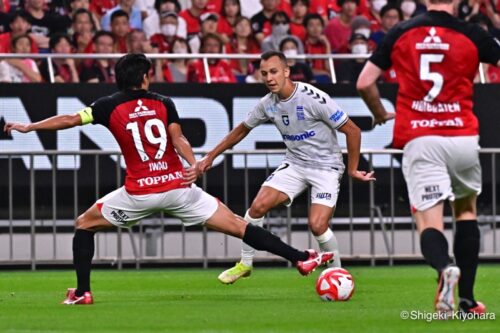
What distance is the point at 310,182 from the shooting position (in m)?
12.7

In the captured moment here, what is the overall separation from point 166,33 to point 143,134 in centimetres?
795

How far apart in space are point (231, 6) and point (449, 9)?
10946 mm

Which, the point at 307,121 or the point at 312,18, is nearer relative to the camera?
the point at 307,121

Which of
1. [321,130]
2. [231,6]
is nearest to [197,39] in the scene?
[231,6]

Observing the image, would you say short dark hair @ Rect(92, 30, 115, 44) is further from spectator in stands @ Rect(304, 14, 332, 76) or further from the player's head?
the player's head

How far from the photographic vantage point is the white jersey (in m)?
12.3

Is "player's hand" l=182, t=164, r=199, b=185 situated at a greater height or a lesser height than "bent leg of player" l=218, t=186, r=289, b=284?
greater

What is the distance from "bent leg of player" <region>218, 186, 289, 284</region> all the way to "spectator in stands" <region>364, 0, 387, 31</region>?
799 cm

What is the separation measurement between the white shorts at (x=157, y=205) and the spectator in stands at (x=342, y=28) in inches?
343

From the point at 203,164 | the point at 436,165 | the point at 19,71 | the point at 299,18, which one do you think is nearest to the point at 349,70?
the point at 299,18

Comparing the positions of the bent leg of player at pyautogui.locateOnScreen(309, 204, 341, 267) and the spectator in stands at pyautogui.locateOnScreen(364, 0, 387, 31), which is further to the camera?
the spectator in stands at pyautogui.locateOnScreen(364, 0, 387, 31)

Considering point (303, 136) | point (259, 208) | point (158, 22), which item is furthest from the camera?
point (158, 22)

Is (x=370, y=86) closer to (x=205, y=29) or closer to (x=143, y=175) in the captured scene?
(x=143, y=175)

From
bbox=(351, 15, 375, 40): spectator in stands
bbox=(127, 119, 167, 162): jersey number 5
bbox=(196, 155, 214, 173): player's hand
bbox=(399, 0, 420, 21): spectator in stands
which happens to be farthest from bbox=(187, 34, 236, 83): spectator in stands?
bbox=(127, 119, 167, 162): jersey number 5
